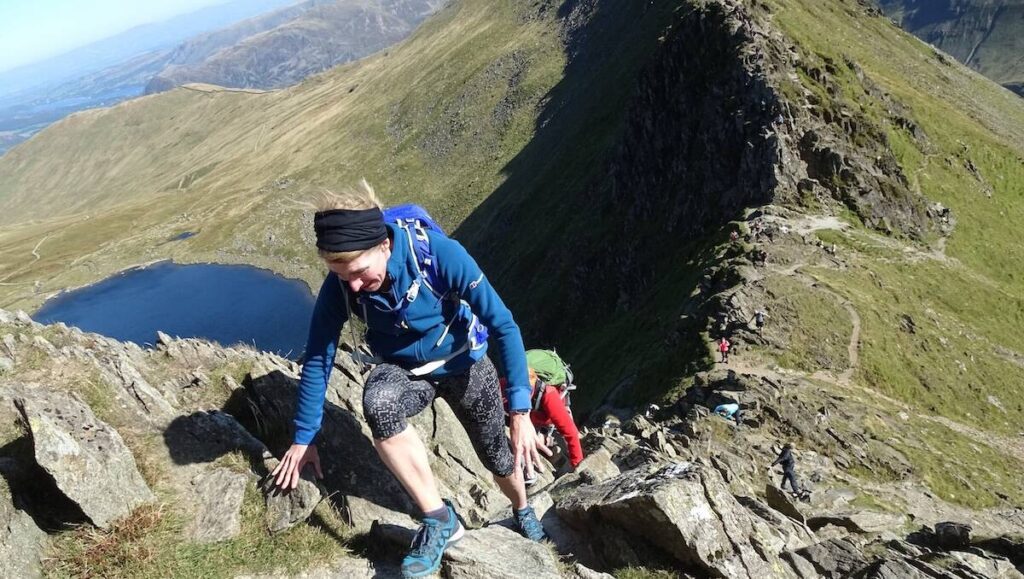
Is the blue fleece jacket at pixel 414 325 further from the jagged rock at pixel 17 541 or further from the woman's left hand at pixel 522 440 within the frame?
the jagged rock at pixel 17 541

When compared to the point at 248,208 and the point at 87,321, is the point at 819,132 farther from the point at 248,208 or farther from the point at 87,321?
the point at 248,208

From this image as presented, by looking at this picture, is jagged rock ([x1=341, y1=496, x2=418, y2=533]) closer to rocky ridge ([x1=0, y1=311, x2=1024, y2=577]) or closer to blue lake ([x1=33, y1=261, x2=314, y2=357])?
A: rocky ridge ([x1=0, y1=311, x2=1024, y2=577])

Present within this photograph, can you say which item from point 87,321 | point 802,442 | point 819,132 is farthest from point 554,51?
point 802,442

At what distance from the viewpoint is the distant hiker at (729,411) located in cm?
2869

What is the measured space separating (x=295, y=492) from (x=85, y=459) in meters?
2.78

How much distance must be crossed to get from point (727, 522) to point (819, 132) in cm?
5638

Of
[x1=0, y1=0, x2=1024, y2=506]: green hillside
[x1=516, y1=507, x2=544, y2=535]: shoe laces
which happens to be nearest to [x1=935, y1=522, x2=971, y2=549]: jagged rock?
[x1=516, y1=507, x2=544, y2=535]: shoe laces

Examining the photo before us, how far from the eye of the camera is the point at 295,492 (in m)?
8.54

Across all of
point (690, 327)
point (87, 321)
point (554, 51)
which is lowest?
point (87, 321)

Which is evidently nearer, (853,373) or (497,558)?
(497,558)

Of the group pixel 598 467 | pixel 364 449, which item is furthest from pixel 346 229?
pixel 598 467

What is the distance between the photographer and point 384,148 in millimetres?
190125

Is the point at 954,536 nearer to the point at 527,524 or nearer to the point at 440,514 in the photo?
the point at 527,524

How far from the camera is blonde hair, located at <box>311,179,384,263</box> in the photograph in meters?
6.38
